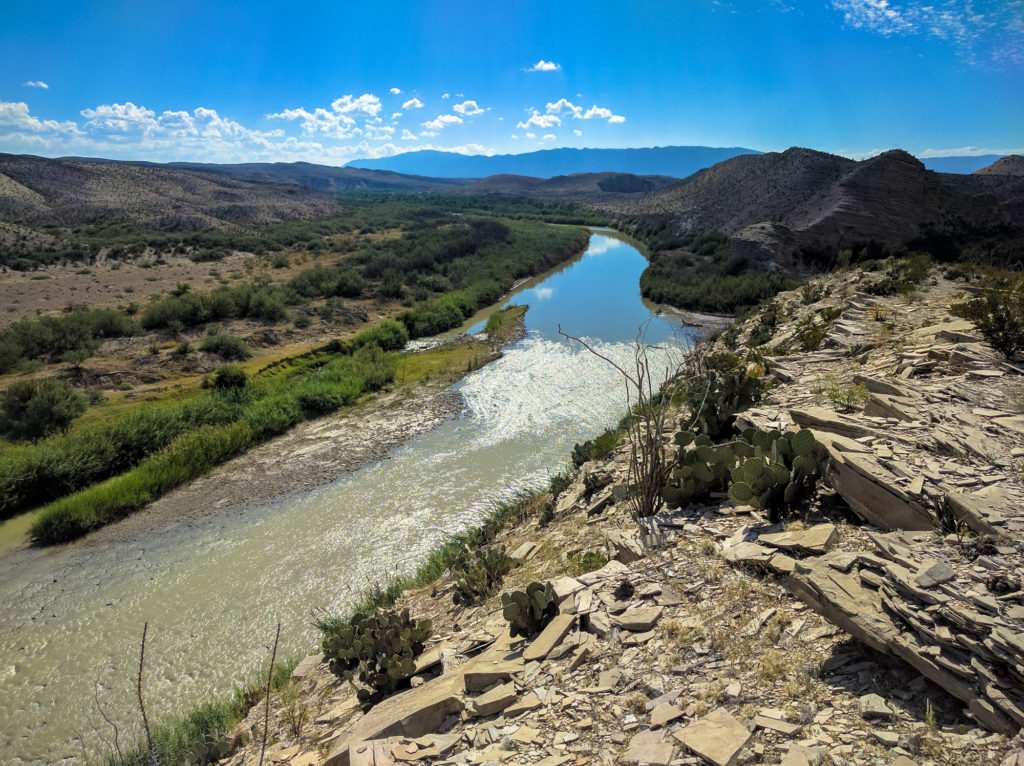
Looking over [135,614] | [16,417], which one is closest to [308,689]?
[135,614]

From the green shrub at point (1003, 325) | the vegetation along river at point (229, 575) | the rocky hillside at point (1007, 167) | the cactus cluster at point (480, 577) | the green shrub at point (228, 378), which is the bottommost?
the vegetation along river at point (229, 575)

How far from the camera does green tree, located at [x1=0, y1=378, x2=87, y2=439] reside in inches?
555

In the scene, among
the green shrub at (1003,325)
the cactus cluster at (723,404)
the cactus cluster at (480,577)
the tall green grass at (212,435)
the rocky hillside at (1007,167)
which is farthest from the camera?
the rocky hillside at (1007,167)

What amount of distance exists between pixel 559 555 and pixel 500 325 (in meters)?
20.7

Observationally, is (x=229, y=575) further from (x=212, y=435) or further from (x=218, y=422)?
(x=218, y=422)

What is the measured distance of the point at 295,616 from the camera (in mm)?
8531

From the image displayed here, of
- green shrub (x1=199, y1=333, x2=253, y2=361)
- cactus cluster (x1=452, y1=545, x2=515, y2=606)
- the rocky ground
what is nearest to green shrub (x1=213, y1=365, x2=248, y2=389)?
green shrub (x1=199, y1=333, x2=253, y2=361)

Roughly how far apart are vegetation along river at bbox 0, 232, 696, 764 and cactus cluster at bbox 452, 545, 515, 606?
304 centimetres

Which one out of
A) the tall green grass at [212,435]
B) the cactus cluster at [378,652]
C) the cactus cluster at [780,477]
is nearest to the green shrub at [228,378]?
the tall green grass at [212,435]

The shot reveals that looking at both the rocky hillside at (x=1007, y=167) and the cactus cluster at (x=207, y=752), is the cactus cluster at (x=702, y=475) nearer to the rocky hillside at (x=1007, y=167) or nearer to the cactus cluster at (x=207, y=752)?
the cactus cluster at (x=207, y=752)

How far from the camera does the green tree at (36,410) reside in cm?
1409

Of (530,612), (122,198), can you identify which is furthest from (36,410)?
(122,198)

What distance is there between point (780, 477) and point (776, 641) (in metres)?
1.84

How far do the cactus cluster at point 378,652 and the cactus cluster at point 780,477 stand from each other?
11.4 ft
